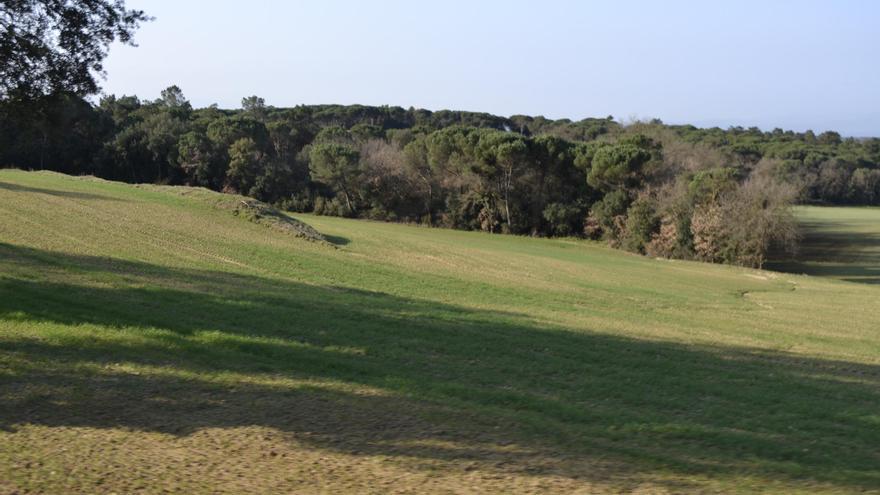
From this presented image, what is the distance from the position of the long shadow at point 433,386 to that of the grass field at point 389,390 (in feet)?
0.16

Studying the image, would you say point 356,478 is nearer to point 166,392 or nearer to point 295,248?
point 166,392

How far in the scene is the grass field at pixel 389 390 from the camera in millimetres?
7391

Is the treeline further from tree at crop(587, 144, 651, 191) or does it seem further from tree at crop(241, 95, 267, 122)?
tree at crop(241, 95, 267, 122)

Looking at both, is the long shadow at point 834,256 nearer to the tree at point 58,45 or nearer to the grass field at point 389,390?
the grass field at point 389,390

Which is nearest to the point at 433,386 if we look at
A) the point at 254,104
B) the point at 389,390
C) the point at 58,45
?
the point at 389,390

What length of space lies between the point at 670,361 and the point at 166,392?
9.98 meters

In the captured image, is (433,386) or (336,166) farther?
(336,166)

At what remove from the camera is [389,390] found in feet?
34.9

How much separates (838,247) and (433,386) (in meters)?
74.6

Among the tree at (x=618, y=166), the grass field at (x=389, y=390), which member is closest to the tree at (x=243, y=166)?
the tree at (x=618, y=166)

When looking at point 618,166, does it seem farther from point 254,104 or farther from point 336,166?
point 254,104

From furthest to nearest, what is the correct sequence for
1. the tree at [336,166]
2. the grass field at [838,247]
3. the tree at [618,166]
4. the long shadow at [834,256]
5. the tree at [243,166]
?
the tree at [336,166] → the tree at [243,166] → the tree at [618,166] → the grass field at [838,247] → the long shadow at [834,256]

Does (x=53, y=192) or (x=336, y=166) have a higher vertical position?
(x=336, y=166)

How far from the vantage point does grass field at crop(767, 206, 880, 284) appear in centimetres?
6544
